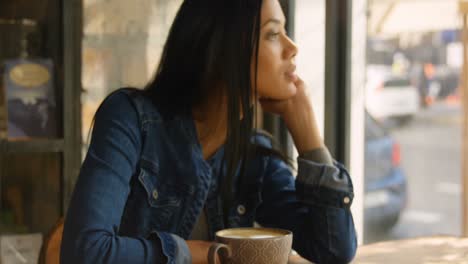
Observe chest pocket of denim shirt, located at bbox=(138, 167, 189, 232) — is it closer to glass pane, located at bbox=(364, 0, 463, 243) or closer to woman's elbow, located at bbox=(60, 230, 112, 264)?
woman's elbow, located at bbox=(60, 230, 112, 264)

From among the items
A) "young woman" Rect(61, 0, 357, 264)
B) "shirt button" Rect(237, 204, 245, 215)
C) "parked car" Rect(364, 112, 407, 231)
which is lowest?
"parked car" Rect(364, 112, 407, 231)

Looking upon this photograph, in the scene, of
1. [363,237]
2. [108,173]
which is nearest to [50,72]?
[363,237]

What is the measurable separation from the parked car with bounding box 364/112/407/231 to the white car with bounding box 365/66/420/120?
54.6 inches

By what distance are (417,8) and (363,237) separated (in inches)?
34.9

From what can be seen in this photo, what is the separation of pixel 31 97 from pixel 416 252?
1.42 metres

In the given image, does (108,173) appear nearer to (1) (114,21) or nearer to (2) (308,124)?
(2) (308,124)

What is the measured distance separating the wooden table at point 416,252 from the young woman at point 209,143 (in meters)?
0.05

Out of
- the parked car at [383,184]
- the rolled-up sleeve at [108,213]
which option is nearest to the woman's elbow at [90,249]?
the rolled-up sleeve at [108,213]

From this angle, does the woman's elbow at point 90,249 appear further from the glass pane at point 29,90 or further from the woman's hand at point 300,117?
the glass pane at point 29,90

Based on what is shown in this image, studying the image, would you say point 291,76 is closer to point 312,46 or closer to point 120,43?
point 312,46

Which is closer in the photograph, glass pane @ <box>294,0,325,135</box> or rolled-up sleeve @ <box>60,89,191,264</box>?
rolled-up sleeve @ <box>60,89,191,264</box>

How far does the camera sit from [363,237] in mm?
2531

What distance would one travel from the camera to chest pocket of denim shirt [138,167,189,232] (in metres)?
1.35

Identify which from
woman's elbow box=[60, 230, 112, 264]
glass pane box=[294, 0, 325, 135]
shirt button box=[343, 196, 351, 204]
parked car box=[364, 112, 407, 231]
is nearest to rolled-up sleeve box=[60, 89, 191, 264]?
woman's elbow box=[60, 230, 112, 264]
